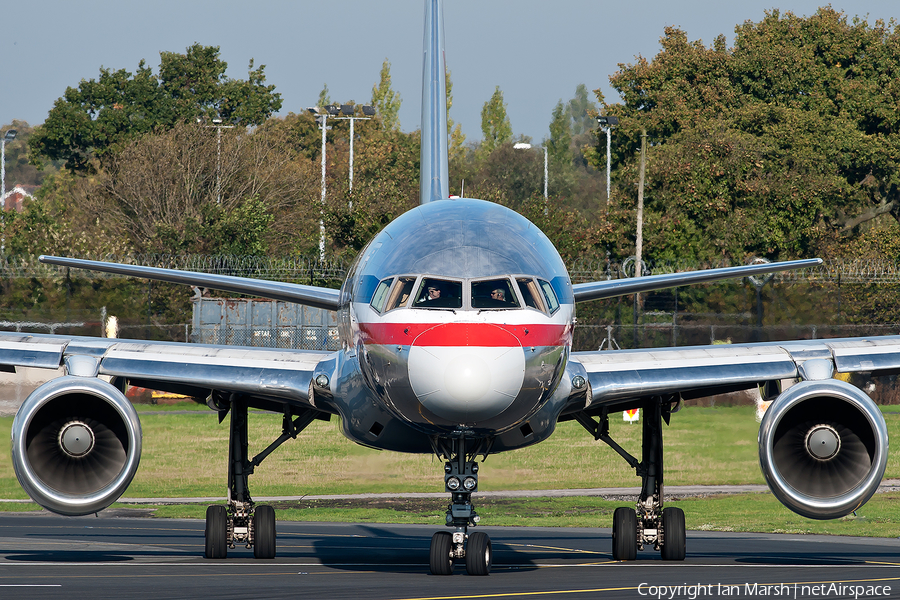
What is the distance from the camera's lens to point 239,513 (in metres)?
18.1

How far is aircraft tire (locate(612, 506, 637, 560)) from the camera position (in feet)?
58.9

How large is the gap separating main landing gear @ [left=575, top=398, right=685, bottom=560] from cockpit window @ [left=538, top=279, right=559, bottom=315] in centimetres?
461

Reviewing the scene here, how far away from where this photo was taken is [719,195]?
61125mm

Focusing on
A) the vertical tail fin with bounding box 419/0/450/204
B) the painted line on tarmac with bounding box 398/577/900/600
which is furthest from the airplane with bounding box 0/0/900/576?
the vertical tail fin with bounding box 419/0/450/204

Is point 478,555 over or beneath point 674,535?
over

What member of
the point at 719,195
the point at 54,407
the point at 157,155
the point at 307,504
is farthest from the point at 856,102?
the point at 54,407

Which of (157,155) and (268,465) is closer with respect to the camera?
(268,465)

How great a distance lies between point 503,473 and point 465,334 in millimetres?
13076

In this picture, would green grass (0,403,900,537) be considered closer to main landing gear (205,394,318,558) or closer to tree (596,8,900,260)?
main landing gear (205,394,318,558)

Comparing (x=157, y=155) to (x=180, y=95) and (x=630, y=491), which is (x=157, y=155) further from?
(x=630, y=491)

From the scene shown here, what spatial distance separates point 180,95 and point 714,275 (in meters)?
69.9

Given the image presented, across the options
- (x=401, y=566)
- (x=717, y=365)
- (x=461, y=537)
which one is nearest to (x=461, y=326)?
(x=461, y=537)

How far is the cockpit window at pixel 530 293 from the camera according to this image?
13.0 m

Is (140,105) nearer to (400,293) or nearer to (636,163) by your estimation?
(636,163)
